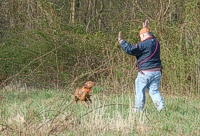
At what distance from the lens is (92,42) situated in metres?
14.2

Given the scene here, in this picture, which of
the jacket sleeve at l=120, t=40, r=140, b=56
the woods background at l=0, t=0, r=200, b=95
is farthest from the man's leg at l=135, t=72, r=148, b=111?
the woods background at l=0, t=0, r=200, b=95

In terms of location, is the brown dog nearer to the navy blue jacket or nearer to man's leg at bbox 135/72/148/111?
man's leg at bbox 135/72/148/111

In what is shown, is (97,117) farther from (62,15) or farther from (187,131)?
(62,15)

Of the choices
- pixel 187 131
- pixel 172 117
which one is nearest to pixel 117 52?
pixel 172 117

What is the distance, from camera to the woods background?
11.8 m

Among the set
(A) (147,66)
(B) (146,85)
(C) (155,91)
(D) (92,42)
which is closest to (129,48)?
(A) (147,66)

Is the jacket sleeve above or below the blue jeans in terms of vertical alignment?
above

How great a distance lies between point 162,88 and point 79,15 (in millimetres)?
6198

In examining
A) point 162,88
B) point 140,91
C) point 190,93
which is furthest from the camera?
point 162,88

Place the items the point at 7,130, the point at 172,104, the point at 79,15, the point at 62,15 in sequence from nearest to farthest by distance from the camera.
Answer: the point at 7,130, the point at 172,104, the point at 62,15, the point at 79,15

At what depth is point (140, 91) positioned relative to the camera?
7.84 m

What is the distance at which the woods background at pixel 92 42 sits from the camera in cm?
1183

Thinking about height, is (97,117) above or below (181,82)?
above

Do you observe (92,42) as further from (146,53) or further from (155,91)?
(146,53)
